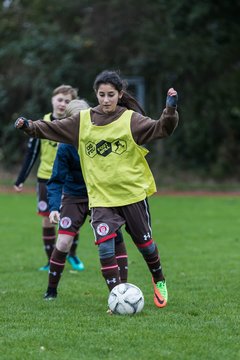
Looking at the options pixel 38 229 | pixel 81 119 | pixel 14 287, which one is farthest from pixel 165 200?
pixel 81 119

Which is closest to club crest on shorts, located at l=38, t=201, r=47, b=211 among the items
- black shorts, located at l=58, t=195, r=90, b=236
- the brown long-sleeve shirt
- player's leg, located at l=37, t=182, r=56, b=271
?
player's leg, located at l=37, t=182, r=56, b=271

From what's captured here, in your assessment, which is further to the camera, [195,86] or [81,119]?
[195,86]

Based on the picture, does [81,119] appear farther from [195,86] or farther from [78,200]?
[195,86]

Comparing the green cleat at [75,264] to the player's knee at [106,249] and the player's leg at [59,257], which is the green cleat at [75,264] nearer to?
the player's leg at [59,257]

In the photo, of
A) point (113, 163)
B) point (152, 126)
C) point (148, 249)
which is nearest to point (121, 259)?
point (148, 249)

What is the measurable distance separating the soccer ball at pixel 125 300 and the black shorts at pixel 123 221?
431 mm

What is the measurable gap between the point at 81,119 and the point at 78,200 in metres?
1.02

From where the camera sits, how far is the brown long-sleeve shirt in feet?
19.6

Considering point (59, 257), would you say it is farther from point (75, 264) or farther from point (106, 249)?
point (75, 264)

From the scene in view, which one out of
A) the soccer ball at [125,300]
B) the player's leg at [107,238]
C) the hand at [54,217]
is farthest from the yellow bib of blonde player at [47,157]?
the soccer ball at [125,300]

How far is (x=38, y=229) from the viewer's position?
47.1 ft

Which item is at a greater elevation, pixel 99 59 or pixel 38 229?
pixel 99 59

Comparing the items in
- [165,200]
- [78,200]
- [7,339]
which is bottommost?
[165,200]

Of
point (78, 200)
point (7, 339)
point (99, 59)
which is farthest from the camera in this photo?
point (99, 59)
